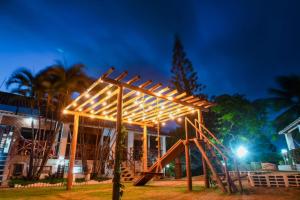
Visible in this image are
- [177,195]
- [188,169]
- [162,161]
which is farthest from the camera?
[162,161]

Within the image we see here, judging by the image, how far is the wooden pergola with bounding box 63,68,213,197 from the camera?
17.9 ft

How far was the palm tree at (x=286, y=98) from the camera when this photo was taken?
22016 mm

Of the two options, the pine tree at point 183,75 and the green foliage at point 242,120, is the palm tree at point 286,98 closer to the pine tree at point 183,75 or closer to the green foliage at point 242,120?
the green foliage at point 242,120

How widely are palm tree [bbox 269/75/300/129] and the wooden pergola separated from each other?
19.0m

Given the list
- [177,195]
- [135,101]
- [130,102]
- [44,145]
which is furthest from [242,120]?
[44,145]

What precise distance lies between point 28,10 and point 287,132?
24998mm

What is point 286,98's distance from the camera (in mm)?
22672

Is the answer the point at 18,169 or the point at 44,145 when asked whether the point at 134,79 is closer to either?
the point at 44,145

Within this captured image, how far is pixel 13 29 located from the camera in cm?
1952

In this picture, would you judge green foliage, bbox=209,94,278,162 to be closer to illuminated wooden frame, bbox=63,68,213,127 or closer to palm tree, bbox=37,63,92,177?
illuminated wooden frame, bbox=63,68,213,127

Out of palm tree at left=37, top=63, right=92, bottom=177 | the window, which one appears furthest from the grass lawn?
the window

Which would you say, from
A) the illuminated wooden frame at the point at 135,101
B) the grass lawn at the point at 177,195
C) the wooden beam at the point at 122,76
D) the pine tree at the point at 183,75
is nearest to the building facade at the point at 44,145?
the illuminated wooden frame at the point at 135,101

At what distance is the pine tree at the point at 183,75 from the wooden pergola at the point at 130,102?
14.4 meters

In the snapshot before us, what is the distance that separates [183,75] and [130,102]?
19.3 m
